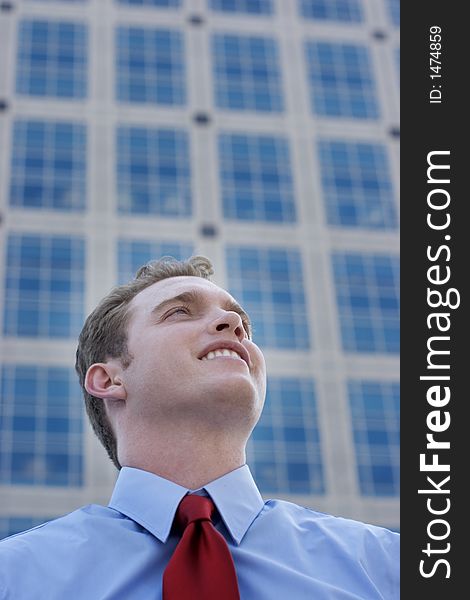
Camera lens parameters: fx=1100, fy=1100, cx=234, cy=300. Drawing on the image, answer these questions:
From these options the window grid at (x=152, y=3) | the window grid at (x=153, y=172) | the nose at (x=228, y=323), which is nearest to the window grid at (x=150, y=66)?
the window grid at (x=152, y=3)

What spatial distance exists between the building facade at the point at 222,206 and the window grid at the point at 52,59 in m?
0.06

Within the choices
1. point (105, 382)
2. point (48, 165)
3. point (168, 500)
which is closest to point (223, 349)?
point (105, 382)

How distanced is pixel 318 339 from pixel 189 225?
6.03m

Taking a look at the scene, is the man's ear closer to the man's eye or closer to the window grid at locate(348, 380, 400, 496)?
the man's eye

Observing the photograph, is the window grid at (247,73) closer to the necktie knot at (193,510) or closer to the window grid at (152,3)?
the window grid at (152,3)

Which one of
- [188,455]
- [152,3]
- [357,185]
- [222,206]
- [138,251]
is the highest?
[152,3]

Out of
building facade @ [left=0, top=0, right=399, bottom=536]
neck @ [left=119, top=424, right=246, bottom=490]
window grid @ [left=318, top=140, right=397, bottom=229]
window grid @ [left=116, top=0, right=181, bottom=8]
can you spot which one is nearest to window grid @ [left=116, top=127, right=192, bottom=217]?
building facade @ [left=0, top=0, right=399, bottom=536]

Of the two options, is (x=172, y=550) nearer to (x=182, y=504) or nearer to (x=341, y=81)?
(x=182, y=504)

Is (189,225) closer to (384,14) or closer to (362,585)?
(384,14)

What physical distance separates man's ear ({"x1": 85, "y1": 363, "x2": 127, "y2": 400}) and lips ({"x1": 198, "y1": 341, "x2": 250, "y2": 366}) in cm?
40

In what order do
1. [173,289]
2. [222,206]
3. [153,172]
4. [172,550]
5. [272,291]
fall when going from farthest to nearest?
Answer: [153,172]
[222,206]
[272,291]
[173,289]
[172,550]

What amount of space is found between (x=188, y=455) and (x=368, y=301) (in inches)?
1318

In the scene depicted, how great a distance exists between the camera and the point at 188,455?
14.1ft

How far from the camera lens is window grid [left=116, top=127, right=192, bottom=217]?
3838cm
